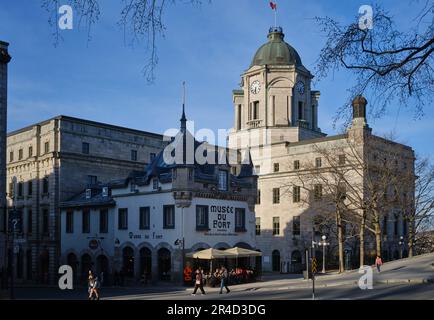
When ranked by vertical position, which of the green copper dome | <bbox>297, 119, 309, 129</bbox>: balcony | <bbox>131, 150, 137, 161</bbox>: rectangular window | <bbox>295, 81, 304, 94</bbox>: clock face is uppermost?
the green copper dome

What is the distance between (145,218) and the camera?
43.4 meters

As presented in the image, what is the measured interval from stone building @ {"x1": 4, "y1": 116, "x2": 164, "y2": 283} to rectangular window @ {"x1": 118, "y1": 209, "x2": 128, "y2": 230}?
34.5ft

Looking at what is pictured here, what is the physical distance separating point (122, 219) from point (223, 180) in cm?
931

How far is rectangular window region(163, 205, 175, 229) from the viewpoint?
135 feet

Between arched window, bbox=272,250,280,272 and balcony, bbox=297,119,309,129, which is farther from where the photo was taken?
balcony, bbox=297,119,309,129

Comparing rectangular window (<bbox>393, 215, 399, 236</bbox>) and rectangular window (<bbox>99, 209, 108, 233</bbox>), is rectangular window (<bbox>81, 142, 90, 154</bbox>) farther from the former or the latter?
rectangular window (<bbox>393, 215, 399, 236</bbox>)

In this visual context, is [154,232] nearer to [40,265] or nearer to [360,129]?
[40,265]

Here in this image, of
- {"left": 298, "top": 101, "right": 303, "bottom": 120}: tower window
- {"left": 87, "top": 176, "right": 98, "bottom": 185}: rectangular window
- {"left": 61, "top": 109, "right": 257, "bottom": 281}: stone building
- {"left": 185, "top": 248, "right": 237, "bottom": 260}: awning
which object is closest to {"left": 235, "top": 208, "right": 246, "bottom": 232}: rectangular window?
{"left": 61, "top": 109, "right": 257, "bottom": 281}: stone building

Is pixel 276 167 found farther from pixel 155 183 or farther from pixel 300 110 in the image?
pixel 155 183

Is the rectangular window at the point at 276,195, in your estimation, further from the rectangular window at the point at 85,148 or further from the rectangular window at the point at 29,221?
the rectangular window at the point at 29,221

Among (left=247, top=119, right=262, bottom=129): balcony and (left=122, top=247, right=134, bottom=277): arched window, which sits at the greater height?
(left=247, top=119, right=262, bottom=129): balcony

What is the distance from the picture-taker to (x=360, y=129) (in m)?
58.8
